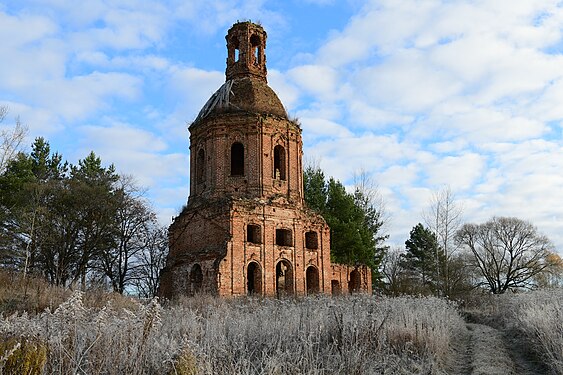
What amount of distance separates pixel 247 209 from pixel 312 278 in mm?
5055

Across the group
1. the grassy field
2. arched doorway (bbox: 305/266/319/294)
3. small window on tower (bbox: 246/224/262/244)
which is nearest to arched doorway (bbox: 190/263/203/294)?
small window on tower (bbox: 246/224/262/244)

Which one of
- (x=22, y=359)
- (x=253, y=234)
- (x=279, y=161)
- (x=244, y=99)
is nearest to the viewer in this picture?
(x=22, y=359)

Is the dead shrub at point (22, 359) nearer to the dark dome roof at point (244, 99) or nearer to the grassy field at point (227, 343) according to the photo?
the grassy field at point (227, 343)

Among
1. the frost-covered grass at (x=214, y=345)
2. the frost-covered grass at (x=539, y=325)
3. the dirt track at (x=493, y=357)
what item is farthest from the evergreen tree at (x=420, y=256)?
the frost-covered grass at (x=214, y=345)

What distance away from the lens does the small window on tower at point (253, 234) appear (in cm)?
2512

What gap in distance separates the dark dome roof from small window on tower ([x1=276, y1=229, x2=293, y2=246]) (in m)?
6.09

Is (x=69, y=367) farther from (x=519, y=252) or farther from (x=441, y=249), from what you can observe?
(x=519, y=252)

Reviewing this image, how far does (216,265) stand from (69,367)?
18.6 meters

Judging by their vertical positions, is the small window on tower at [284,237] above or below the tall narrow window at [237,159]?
below

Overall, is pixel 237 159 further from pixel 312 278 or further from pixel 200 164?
pixel 312 278

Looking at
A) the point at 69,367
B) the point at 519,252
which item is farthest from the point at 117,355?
the point at 519,252

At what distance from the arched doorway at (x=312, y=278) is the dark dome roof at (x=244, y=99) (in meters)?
8.09

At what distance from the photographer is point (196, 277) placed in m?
25.4

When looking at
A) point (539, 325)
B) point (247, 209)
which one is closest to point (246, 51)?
point (247, 209)
